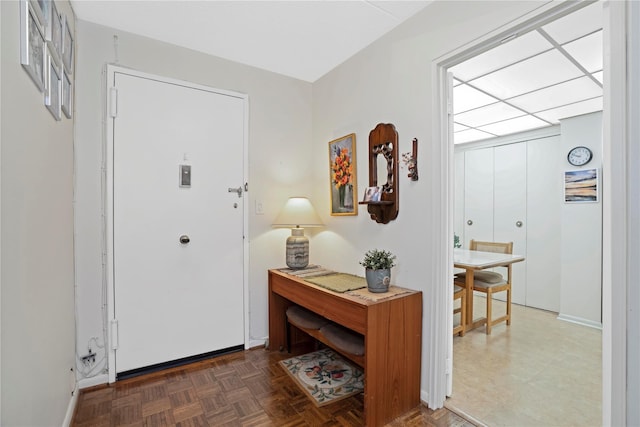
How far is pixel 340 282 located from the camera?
7.04ft

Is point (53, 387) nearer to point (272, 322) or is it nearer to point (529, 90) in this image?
point (272, 322)

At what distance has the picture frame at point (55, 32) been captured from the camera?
132 cm

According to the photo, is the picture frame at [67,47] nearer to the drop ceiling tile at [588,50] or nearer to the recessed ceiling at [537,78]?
the recessed ceiling at [537,78]

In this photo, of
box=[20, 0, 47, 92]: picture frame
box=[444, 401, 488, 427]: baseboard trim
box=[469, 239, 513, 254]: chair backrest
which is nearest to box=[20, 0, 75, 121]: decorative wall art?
box=[20, 0, 47, 92]: picture frame

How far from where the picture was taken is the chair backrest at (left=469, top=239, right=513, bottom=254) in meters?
3.52

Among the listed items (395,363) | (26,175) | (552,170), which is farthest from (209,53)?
(552,170)

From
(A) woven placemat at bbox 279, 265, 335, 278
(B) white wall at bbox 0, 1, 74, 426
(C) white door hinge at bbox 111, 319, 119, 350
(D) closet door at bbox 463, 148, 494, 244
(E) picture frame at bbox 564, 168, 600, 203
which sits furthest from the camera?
(D) closet door at bbox 463, 148, 494, 244

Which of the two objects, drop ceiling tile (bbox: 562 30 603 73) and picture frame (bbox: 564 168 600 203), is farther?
picture frame (bbox: 564 168 600 203)

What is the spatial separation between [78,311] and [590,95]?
434 cm

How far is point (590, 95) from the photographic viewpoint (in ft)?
9.02

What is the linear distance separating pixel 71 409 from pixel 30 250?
117cm

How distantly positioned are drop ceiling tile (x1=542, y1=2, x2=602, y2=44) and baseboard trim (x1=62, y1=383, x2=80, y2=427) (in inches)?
131

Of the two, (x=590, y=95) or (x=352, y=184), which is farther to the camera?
(x=590, y=95)

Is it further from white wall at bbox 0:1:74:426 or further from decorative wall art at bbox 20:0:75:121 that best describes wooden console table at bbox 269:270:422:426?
decorative wall art at bbox 20:0:75:121
